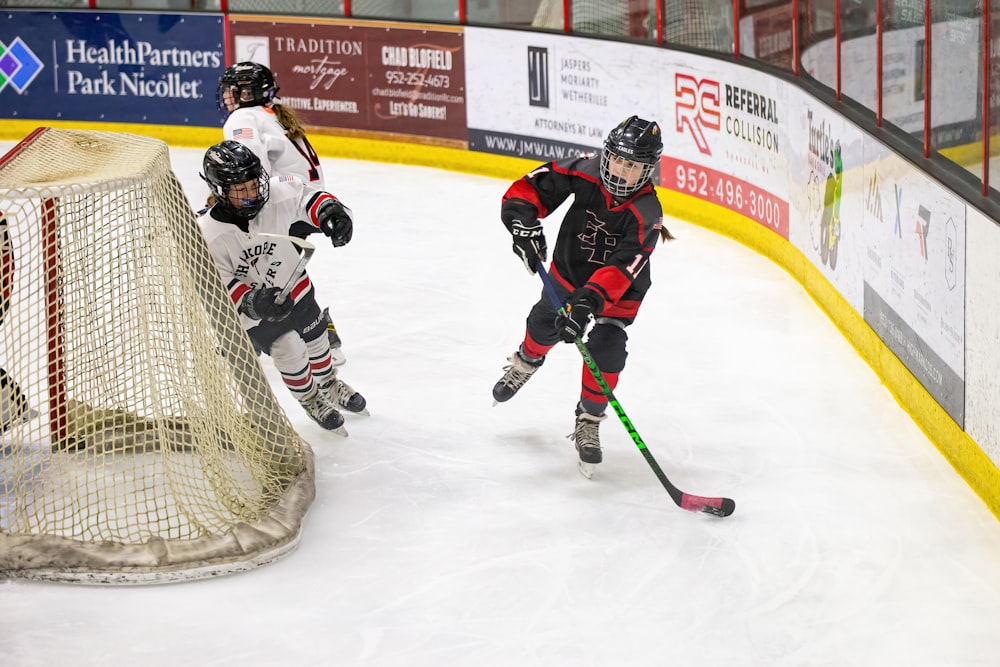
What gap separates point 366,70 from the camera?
340 inches

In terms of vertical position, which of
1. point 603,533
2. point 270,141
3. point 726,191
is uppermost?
point 270,141

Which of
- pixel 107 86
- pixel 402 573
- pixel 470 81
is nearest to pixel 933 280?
pixel 402 573

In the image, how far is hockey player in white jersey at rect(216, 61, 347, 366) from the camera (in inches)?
186

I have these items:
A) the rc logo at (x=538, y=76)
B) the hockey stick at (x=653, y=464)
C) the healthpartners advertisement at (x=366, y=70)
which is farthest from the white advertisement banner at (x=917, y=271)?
the healthpartners advertisement at (x=366, y=70)

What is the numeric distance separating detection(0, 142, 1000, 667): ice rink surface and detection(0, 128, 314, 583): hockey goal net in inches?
4.0

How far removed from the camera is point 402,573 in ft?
11.8

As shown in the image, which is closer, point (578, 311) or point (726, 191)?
point (578, 311)

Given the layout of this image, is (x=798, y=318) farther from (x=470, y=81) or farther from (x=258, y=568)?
(x=470, y=81)

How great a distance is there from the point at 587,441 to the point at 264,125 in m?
1.62

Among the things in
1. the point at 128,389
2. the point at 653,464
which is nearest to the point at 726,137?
the point at 653,464

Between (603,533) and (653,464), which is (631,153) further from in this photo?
(603,533)

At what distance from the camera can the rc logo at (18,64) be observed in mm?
9227

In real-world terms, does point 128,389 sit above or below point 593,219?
below

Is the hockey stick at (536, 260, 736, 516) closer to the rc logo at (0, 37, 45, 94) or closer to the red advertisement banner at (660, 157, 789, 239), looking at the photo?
the red advertisement banner at (660, 157, 789, 239)
